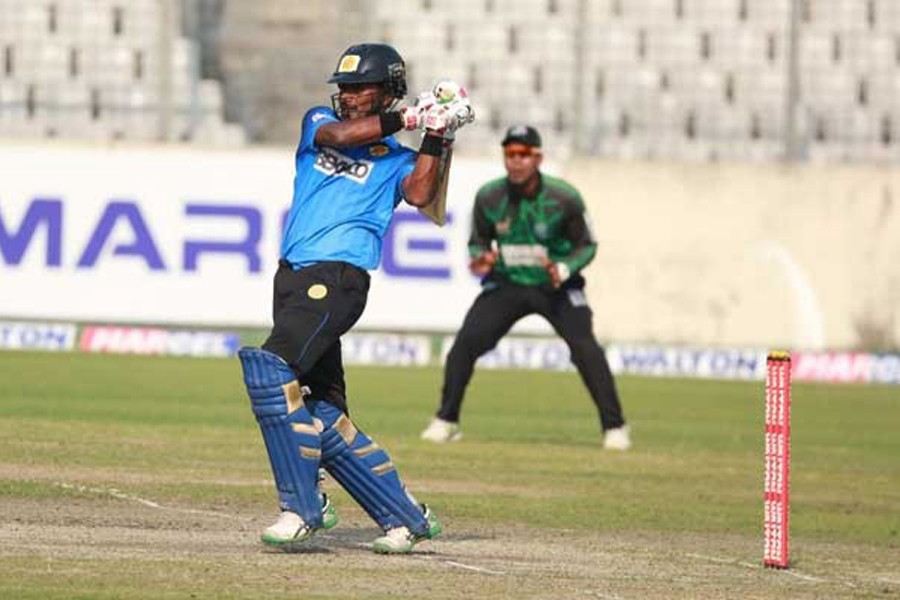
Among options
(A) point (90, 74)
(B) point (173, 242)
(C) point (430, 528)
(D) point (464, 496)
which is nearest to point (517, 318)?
(D) point (464, 496)

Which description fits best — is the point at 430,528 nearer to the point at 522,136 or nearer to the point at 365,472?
the point at 365,472

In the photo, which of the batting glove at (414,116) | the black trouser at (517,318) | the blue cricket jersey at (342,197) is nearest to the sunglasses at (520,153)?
the black trouser at (517,318)

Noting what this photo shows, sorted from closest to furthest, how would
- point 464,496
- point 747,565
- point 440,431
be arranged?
point 747,565
point 464,496
point 440,431

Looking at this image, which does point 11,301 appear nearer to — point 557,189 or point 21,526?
point 557,189

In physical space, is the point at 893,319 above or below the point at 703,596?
below

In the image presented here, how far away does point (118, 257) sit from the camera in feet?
78.3

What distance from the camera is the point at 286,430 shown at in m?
9.35

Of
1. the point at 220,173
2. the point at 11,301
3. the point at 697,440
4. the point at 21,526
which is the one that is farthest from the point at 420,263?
the point at 21,526

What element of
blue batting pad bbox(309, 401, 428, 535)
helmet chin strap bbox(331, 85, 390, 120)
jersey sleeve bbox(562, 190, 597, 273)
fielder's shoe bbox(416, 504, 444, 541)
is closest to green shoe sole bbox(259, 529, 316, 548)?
blue batting pad bbox(309, 401, 428, 535)

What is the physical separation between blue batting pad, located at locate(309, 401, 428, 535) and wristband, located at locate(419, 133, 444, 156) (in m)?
1.13

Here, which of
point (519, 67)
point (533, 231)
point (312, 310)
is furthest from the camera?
point (519, 67)

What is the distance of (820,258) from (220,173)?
21.2ft

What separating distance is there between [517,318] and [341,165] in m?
6.71

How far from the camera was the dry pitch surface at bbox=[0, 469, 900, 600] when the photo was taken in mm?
8633
